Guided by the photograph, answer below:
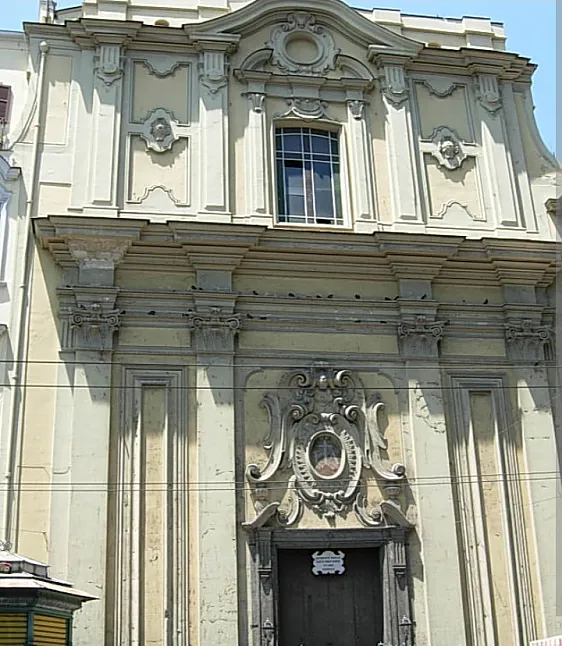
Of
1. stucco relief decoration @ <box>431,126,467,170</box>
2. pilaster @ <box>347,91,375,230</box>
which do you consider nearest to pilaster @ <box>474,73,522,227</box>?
stucco relief decoration @ <box>431,126,467,170</box>

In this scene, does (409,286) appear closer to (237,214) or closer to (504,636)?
(237,214)

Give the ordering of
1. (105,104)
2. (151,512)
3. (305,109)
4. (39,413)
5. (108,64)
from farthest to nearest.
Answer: (305,109)
(108,64)
(105,104)
(39,413)
(151,512)

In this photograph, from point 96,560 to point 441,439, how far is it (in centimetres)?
578

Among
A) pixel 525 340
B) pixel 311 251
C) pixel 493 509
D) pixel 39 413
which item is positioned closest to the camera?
pixel 39 413

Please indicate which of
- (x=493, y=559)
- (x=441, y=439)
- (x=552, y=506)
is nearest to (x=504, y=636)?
(x=493, y=559)

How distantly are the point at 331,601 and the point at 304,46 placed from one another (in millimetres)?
10289

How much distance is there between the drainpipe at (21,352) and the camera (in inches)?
524

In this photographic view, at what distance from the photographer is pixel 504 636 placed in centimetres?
1398

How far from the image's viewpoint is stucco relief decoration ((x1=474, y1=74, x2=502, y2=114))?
57.9 feet

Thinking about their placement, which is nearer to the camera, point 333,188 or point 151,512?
point 151,512

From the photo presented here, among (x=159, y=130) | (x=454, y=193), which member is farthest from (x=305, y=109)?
(x=454, y=193)

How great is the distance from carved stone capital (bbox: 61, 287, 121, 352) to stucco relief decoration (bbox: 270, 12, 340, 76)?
5970 mm

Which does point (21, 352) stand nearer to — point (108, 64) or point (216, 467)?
point (216, 467)

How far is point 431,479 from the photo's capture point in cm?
1452
